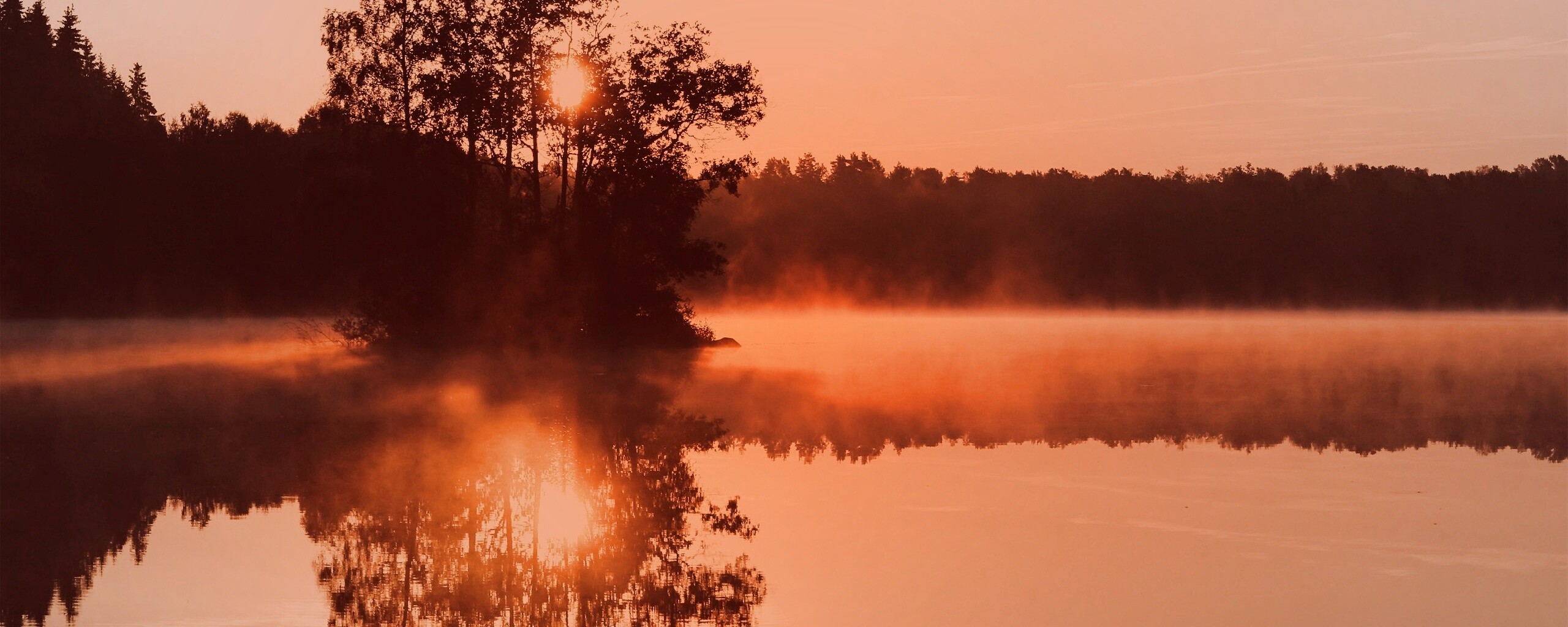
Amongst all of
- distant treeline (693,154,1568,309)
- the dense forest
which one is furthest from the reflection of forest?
distant treeline (693,154,1568,309)

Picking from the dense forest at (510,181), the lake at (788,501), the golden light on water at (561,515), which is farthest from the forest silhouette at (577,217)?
the golden light on water at (561,515)

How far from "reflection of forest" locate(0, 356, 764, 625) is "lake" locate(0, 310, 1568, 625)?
0.05 m

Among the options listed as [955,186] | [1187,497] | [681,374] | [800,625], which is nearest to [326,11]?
[681,374]

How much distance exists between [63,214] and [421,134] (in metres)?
29.4

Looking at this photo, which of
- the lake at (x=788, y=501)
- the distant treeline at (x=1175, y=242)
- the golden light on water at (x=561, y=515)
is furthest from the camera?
the distant treeline at (x=1175, y=242)

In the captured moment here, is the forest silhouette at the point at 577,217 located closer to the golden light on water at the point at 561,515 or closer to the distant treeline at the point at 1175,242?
the distant treeline at the point at 1175,242

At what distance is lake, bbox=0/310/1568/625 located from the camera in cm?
904

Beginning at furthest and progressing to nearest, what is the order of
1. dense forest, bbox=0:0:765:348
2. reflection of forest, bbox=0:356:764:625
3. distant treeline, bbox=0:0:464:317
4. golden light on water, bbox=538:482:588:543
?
distant treeline, bbox=0:0:464:317 → dense forest, bbox=0:0:765:348 → golden light on water, bbox=538:482:588:543 → reflection of forest, bbox=0:356:764:625

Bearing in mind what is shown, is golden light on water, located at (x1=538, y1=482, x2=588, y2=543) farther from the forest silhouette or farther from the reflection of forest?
the forest silhouette

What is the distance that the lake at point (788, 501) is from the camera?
9.04 metres

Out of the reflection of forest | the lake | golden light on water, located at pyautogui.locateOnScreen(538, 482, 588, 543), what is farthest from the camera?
golden light on water, located at pyautogui.locateOnScreen(538, 482, 588, 543)

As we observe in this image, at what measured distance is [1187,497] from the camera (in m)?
13.0

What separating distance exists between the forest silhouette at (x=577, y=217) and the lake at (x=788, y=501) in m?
A: 13.9

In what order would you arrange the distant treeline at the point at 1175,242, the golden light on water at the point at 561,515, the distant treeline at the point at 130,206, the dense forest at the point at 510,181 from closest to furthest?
the golden light on water at the point at 561,515 → the dense forest at the point at 510,181 → the distant treeline at the point at 130,206 → the distant treeline at the point at 1175,242
